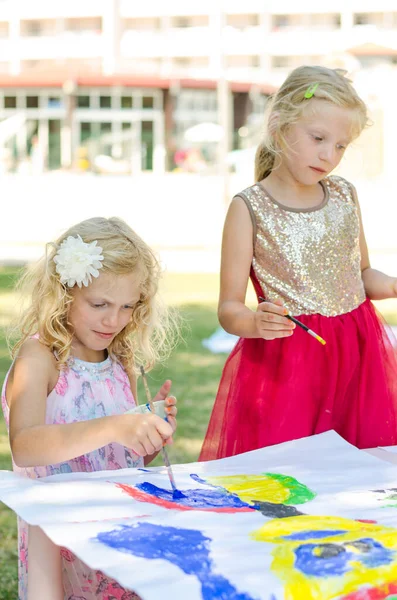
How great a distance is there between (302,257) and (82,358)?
57cm

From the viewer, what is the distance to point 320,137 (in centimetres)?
208

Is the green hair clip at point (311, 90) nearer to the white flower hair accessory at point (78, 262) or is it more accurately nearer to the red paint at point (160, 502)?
the white flower hair accessory at point (78, 262)

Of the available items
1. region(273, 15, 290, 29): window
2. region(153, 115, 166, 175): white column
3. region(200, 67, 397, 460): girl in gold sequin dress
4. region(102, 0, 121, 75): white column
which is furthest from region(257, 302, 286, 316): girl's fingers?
region(273, 15, 290, 29): window

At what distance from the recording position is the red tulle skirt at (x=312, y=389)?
6.88ft

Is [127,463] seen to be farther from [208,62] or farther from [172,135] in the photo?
[208,62]

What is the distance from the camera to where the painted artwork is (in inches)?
47.8

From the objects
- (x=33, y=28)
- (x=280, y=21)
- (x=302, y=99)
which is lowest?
(x=33, y=28)

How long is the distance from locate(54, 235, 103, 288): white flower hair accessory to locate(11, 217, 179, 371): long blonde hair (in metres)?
0.03

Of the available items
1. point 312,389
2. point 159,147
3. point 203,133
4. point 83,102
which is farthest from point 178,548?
point 83,102

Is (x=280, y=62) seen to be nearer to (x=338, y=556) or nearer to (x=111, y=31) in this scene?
(x=111, y=31)

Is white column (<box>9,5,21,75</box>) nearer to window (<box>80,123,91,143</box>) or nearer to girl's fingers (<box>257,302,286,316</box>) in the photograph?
window (<box>80,123,91,143</box>)

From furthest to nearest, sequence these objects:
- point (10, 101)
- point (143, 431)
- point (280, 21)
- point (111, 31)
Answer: point (280, 21) < point (111, 31) < point (10, 101) < point (143, 431)

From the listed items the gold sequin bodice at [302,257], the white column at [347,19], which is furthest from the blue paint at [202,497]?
the white column at [347,19]

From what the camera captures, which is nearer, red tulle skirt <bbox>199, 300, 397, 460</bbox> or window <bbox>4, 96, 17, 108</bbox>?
red tulle skirt <bbox>199, 300, 397, 460</bbox>
